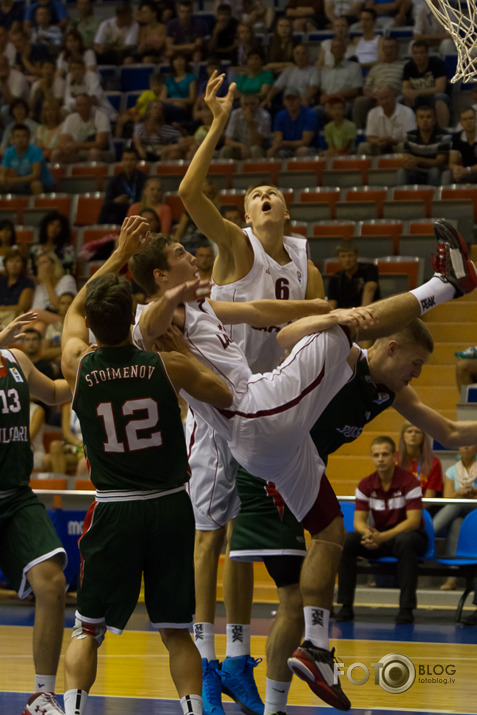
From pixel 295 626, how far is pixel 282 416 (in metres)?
1.09

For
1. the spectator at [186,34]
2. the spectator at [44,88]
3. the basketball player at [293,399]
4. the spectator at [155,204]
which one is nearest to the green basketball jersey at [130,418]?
the basketball player at [293,399]

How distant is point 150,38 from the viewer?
18.1 m

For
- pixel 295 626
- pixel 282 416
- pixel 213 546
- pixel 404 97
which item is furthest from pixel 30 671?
pixel 404 97

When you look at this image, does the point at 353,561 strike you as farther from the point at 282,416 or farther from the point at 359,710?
the point at 282,416

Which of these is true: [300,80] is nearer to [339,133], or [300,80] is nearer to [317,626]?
[339,133]

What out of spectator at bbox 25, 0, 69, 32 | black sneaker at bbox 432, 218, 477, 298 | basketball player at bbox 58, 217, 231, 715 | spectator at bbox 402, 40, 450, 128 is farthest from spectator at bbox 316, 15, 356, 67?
basketball player at bbox 58, 217, 231, 715

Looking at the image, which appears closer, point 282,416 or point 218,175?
point 282,416

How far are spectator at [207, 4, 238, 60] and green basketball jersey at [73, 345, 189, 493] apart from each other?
13.2 metres

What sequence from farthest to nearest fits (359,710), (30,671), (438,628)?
(438,628) → (30,671) → (359,710)

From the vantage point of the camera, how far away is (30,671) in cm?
724

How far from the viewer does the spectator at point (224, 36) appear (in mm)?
17125

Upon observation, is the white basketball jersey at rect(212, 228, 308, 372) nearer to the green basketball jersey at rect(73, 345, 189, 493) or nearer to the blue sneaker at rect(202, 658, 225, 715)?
the green basketball jersey at rect(73, 345, 189, 493)

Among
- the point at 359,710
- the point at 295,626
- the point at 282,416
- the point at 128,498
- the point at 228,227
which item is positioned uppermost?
the point at 228,227

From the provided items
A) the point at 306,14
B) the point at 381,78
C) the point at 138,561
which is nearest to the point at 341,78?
the point at 381,78
